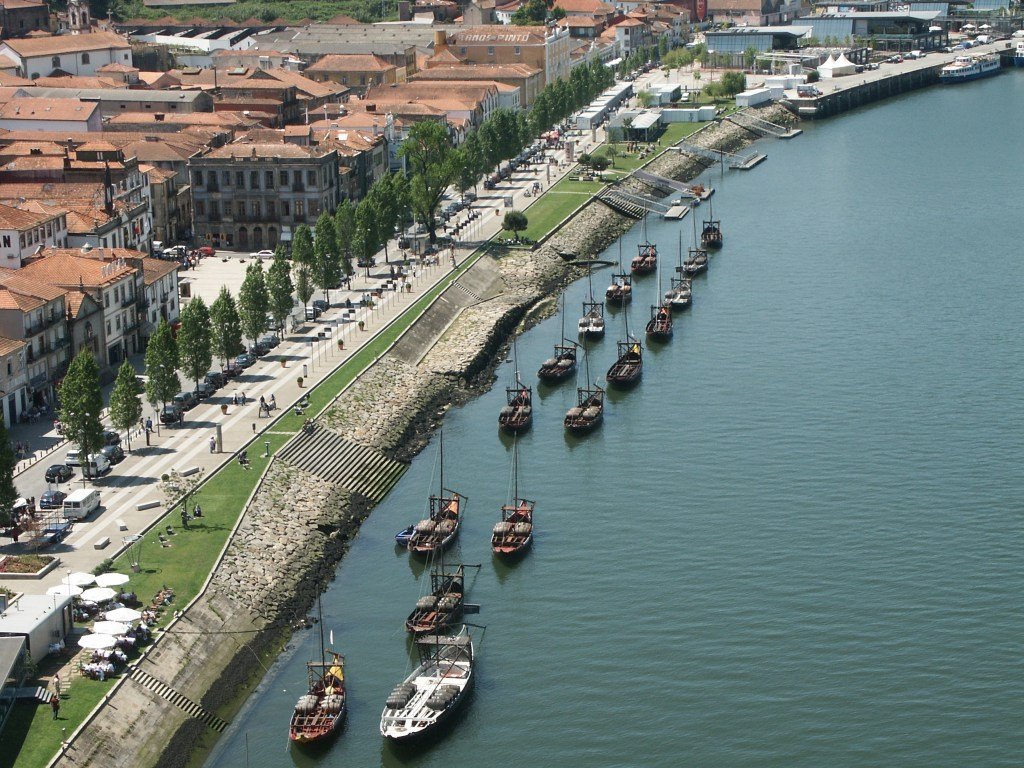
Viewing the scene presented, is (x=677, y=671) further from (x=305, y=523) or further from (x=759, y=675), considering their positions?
(x=305, y=523)

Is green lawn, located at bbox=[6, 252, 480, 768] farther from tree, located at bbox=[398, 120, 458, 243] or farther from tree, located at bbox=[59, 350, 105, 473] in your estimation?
tree, located at bbox=[398, 120, 458, 243]

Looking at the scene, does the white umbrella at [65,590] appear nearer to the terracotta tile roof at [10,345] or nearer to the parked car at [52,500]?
the parked car at [52,500]

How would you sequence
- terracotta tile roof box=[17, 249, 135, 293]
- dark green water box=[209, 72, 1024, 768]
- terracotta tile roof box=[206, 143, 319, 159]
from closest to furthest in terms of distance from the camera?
dark green water box=[209, 72, 1024, 768], terracotta tile roof box=[17, 249, 135, 293], terracotta tile roof box=[206, 143, 319, 159]

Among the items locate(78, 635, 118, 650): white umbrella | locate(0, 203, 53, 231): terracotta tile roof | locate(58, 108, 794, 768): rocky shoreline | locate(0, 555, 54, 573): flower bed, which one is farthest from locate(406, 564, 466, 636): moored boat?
locate(0, 203, 53, 231): terracotta tile roof

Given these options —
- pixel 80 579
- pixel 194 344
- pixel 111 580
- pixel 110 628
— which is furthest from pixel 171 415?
pixel 110 628

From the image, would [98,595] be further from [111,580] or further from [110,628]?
[110,628]

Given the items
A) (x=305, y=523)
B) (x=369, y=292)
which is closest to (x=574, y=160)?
(x=369, y=292)
